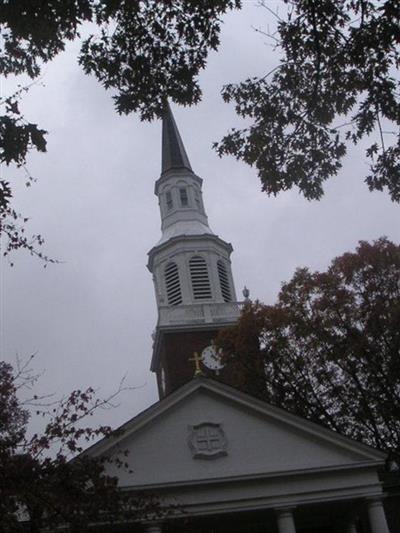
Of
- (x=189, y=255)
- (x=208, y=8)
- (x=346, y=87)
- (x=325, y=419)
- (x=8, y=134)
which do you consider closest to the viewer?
(x=8, y=134)

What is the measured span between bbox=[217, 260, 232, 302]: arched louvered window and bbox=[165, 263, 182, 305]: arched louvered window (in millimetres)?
2120

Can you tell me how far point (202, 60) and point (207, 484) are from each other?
13195 millimetres

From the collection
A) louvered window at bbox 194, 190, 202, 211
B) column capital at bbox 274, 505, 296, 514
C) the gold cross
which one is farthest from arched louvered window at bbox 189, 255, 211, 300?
column capital at bbox 274, 505, 296, 514

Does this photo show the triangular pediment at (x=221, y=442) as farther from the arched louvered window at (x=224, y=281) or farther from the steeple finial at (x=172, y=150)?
the steeple finial at (x=172, y=150)

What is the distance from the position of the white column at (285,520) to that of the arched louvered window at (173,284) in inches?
664

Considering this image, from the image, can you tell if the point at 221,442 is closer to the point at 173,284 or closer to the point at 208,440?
the point at 208,440

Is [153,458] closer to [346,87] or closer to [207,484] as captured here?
[207,484]

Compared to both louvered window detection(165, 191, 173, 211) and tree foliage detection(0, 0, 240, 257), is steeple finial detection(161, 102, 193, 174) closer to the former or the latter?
louvered window detection(165, 191, 173, 211)

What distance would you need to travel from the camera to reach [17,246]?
10.1 meters

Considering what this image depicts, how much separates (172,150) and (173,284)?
9.27m

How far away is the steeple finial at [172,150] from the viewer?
41875 millimetres

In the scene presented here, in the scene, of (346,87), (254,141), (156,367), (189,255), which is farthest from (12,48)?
(156,367)

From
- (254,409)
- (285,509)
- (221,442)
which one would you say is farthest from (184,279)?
(285,509)

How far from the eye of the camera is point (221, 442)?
69.1ft
